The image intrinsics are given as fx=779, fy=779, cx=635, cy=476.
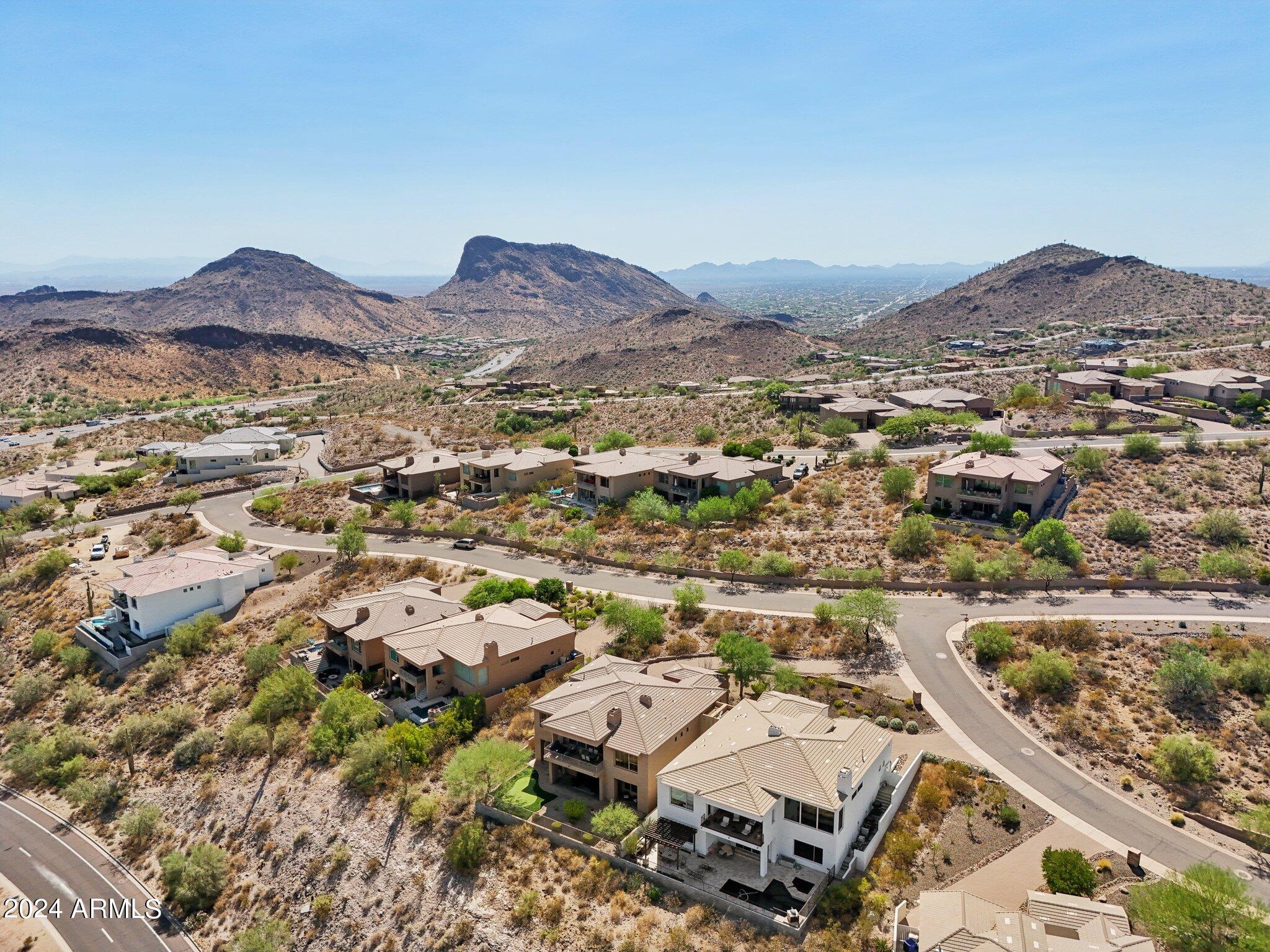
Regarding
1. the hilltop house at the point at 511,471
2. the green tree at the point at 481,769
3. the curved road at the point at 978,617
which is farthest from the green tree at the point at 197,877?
the hilltop house at the point at 511,471

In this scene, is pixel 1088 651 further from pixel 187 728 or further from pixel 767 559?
pixel 187 728

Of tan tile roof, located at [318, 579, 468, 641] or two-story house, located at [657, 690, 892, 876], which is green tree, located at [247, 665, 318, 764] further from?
two-story house, located at [657, 690, 892, 876]

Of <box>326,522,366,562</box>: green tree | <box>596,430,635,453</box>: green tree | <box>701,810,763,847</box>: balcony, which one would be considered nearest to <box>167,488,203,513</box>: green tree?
<box>326,522,366,562</box>: green tree

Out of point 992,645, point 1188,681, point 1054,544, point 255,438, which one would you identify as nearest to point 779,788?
point 992,645

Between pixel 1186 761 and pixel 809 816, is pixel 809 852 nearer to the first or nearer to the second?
pixel 809 816

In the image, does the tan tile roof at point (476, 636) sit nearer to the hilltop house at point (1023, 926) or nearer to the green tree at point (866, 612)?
the green tree at point (866, 612)

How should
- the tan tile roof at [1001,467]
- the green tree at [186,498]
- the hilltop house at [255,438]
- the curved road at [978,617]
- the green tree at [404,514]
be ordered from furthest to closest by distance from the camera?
the hilltop house at [255,438], the green tree at [186,498], the green tree at [404,514], the tan tile roof at [1001,467], the curved road at [978,617]

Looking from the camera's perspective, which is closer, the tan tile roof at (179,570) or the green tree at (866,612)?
the green tree at (866,612)
